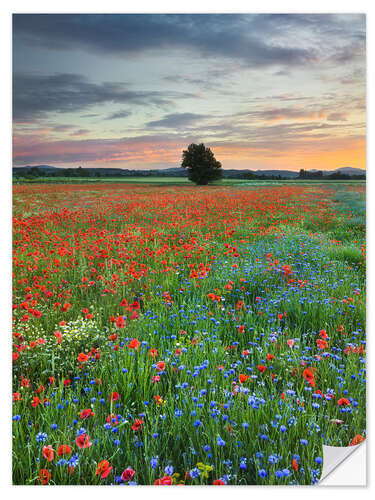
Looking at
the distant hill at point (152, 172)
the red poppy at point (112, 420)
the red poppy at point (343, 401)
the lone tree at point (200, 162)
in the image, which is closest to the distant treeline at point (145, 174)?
the distant hill at point (152, 172)

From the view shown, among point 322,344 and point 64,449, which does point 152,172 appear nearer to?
point 322,344

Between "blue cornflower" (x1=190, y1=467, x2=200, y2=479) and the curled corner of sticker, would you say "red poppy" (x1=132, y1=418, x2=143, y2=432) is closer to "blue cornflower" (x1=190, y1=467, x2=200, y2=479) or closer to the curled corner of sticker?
"blue cornflower" (x1=190, y1=467, x2=200, y2=479)

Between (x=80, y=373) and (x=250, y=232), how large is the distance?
4184 millimetres

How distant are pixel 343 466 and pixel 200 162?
343 cm

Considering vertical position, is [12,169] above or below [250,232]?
above

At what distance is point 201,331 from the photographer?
2.92 metres

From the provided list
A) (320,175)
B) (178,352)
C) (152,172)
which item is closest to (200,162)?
(152,172)

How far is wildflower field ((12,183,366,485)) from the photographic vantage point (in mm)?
1912

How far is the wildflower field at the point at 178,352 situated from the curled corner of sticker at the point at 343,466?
0.08m

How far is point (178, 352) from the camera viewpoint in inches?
96.4

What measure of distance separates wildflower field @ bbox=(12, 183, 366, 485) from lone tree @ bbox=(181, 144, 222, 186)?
866 mm
